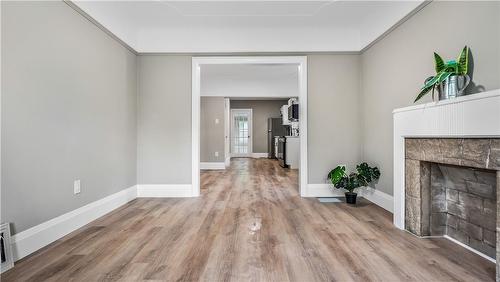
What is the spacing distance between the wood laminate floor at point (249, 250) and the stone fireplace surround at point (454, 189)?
122 millimetres

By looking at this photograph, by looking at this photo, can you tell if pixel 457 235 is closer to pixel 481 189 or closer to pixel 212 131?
pixel 481 189

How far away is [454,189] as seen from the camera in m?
1.98

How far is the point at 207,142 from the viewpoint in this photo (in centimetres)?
682

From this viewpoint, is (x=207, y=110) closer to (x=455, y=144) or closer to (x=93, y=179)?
(x=93, y=179)

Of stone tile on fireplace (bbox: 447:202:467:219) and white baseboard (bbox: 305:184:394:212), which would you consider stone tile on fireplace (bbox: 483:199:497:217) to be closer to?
stone tile on fireplace (bbox: 447:202:467:219)

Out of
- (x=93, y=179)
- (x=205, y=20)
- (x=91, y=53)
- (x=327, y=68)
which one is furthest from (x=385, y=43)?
(x=93, y=179)

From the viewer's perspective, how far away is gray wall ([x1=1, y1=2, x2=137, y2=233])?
1.68m

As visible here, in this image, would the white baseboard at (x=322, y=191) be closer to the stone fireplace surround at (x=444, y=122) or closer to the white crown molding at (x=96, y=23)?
the stone fireplace surround at (x=444, y=122)

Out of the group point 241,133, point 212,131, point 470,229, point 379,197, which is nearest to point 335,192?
point 379,197

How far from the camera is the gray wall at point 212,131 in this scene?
6.81m

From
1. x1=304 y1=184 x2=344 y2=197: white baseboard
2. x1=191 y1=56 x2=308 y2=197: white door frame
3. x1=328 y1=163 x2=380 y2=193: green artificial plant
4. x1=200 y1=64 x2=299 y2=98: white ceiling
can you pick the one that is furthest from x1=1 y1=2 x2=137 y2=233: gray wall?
x1=200 y1=64 x2=299 y2=98: white ceiling

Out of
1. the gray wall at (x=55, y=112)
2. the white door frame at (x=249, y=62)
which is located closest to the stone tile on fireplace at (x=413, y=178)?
the white door frame at (x=249, y=62)

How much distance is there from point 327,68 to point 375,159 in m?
1.40

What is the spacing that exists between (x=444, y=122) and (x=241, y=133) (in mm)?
9162
